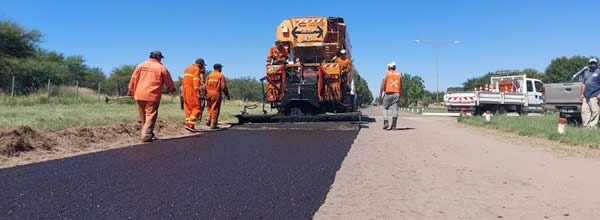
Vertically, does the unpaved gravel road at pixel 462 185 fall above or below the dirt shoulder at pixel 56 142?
below

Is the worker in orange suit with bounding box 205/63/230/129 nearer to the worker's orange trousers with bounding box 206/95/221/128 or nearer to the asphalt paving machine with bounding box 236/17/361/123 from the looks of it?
the worker's orange trousers with bounding box 206/95/221/128

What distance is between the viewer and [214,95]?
11.6 m

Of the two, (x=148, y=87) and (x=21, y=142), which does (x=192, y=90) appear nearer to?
(x=148, y=87)

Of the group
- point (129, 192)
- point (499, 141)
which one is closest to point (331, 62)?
point (499, 141)

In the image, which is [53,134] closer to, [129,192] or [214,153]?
[214,153]

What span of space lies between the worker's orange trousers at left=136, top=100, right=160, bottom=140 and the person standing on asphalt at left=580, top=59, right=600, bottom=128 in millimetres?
9220

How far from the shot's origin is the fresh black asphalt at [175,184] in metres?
3.64

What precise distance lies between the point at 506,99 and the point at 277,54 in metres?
14.2

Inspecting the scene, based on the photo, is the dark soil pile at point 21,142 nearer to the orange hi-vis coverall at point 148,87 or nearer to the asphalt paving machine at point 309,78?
the orange hi-vis coverall at point 148,87

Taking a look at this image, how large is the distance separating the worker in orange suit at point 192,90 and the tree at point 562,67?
6810 cm

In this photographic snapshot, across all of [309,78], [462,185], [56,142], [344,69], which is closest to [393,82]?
[344,69]

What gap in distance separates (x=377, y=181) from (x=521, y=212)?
150 cm

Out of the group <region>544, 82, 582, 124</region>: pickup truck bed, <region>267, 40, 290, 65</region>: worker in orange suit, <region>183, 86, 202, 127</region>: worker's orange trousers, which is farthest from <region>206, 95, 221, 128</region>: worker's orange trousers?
<region>544, 82, 582, 124</region>: pickup truck bed

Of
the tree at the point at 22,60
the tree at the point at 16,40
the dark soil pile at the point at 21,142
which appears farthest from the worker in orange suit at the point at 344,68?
the tree at the point at 16,40
